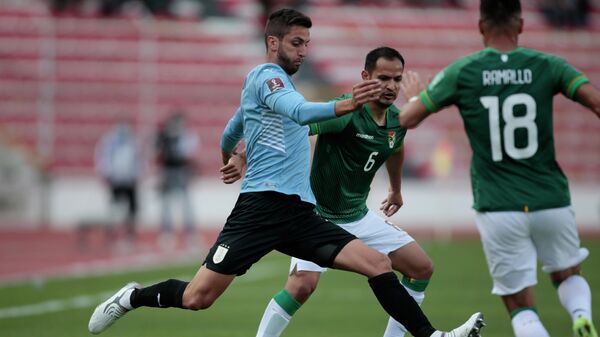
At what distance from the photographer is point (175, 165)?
70.6ft

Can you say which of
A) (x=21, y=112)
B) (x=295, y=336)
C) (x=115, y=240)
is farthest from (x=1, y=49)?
(x=295, y=336)

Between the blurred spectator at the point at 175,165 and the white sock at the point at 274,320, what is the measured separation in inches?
525

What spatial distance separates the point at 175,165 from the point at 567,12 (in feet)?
47.5

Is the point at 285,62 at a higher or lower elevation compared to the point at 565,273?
Result: higher

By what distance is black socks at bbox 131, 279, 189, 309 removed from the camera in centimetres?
766

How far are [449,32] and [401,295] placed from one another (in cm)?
2404

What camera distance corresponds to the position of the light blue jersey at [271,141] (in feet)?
23.9

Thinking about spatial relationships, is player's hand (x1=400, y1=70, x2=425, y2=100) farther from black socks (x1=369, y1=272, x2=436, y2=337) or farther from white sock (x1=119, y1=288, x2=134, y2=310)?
white sock (x1=119, y1=288, x2=134, y2=310)

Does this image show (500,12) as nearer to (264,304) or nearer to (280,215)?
(280,215)

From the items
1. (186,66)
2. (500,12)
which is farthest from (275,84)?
(186,66)

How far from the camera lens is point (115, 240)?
2328 cm

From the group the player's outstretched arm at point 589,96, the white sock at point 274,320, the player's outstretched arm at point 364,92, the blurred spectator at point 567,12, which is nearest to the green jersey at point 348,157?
the white sock at point 274,320

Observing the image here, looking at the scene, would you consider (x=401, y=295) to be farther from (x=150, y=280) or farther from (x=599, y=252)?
(x=599, y=252)

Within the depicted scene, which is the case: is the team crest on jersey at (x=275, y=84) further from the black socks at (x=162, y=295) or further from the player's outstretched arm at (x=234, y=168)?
the black socks at (x=162, y=295)
